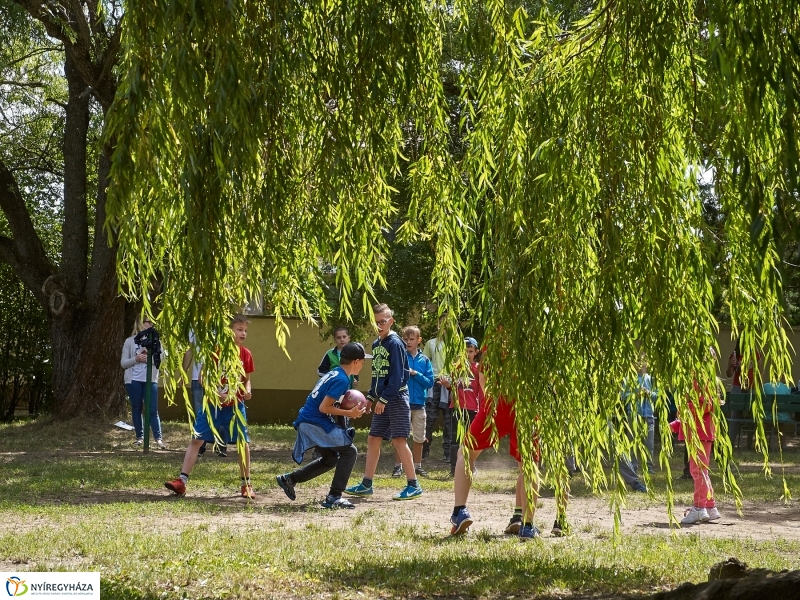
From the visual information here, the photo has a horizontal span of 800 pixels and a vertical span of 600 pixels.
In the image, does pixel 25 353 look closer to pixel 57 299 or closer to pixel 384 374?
pixel 57 299

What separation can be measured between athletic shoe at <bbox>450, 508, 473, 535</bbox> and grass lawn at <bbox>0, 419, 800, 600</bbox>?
0.27 ft

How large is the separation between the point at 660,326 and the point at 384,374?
4953 mm

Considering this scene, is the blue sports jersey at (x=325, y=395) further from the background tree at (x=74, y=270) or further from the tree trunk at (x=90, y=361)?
the tree trunk at (x=90, y=361)

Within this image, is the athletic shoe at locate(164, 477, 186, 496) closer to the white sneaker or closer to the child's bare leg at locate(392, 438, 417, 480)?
the child's bare leg at locate(392, 438, 417, 480)

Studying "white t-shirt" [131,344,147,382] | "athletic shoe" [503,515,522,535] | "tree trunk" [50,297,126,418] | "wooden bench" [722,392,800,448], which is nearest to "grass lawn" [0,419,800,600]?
"athletic shoe" [503,515,522,535]

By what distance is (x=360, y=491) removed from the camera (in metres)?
9.89

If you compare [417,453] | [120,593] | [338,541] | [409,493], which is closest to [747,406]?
[417,453]

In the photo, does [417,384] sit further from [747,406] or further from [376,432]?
[747,406]

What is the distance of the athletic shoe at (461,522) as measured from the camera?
729 centimetres

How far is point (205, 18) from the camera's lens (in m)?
4.54

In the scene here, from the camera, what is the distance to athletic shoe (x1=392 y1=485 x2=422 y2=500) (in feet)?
32.0

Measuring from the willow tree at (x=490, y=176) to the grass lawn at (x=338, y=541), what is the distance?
96 cm

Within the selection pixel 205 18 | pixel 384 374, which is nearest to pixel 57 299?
pixel 384 374

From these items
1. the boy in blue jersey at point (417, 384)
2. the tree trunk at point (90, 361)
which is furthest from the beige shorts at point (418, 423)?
the tree trunk at point (90, 361)
